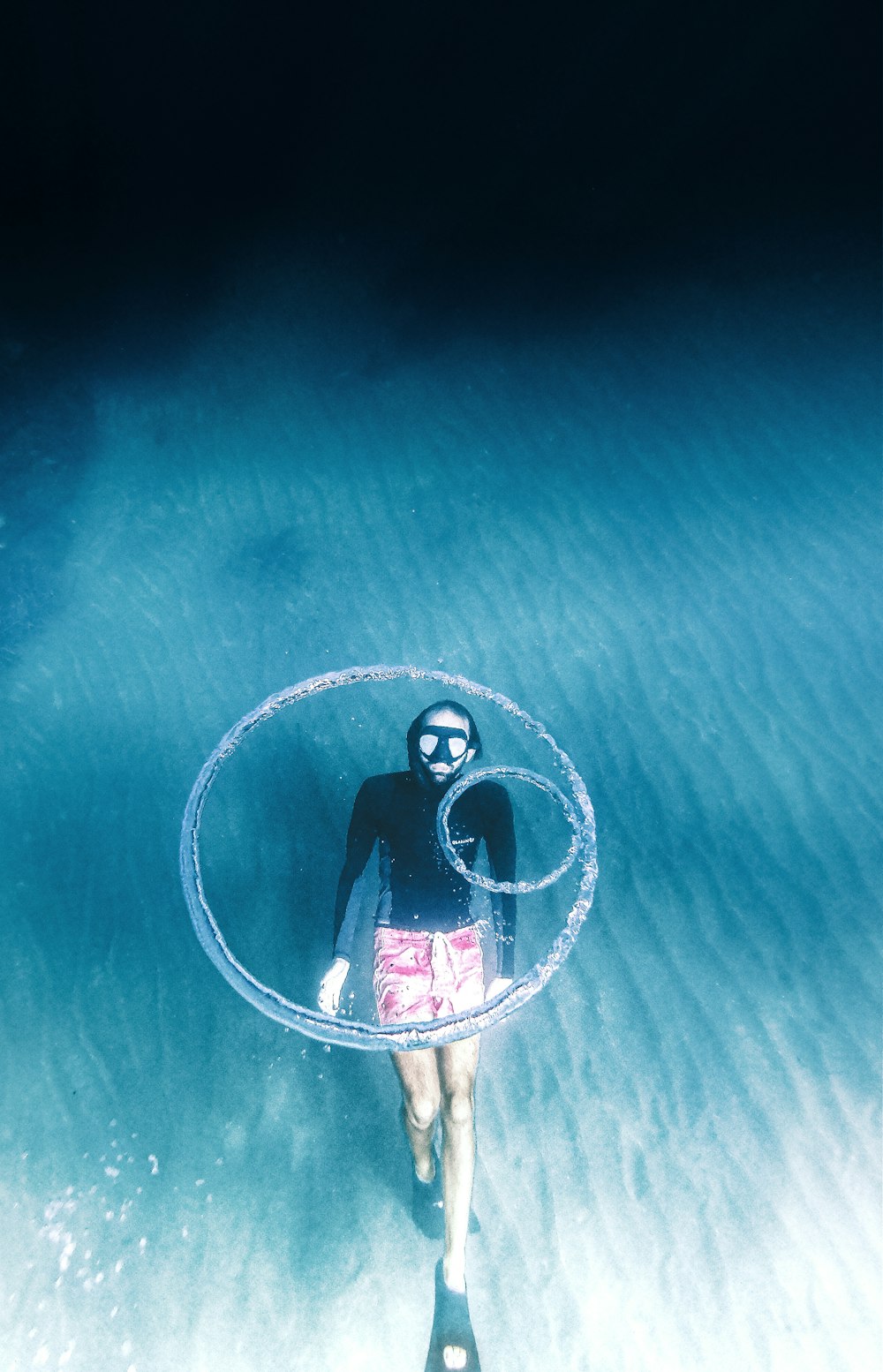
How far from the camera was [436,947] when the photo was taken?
268 centimetres

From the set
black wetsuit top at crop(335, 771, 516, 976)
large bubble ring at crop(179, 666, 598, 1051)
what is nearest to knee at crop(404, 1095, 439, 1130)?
large bubble ring at crop(179, 666, 598, 1051)

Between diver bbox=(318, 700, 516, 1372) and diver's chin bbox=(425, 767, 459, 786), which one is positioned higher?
diver's chin bbox=(425, 767, 459, 786)

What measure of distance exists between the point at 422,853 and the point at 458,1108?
1038 millimetres

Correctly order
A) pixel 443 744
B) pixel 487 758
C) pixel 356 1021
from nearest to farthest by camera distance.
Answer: pixel 443 744
pixel 356 1021
pixel 487 758

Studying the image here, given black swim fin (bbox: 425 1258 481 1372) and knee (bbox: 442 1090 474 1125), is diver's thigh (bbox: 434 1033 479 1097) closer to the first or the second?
knee (bbox: 442 1090 474 1125)

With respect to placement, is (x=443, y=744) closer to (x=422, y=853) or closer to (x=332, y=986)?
(x=422, y=853)

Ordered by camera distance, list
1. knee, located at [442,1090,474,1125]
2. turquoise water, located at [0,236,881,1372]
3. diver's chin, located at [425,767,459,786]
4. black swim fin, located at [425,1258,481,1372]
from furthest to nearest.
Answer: turquoise water, located at [0,236,881,1372]
diver's chin, located at [425,767,459,786]
black swim fin, located at [425,1258,481,1372]
knee, located at [442,1090,474,1125]

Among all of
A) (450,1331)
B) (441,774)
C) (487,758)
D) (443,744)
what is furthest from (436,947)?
(450,1331)

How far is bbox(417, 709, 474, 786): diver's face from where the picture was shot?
9.12ft

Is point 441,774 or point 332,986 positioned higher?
point 441,774

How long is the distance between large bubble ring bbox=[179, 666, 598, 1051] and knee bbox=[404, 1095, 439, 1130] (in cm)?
26

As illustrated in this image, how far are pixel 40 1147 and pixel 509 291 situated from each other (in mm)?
6935

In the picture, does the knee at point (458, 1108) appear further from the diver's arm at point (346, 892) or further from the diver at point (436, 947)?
the diver's arm at point (346, 892)

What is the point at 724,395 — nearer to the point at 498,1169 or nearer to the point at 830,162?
the point at 830,162
